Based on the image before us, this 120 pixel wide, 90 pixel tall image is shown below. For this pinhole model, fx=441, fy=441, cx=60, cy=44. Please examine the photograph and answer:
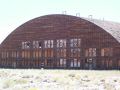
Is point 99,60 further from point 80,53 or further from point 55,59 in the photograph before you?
point 55,59

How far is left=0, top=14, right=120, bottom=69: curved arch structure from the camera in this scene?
67444mm

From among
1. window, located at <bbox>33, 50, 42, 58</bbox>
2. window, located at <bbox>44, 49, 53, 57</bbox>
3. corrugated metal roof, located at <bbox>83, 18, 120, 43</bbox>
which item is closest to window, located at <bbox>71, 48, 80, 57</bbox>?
window, located at <bbox>44, 49, 53, 57</bbox>

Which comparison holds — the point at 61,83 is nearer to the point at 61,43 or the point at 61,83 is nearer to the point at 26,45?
the point at 61,43

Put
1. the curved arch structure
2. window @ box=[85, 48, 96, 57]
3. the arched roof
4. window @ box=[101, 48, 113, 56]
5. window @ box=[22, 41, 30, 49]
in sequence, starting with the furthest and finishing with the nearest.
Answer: window @ box=[22, 41, 30, 49], the arched roof, window @ box=[85, 48, 96, 57], the curved arch structure, window @ box=[101, 48, 113, 56]

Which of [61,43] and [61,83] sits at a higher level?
[61,43]

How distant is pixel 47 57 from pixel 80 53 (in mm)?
7283

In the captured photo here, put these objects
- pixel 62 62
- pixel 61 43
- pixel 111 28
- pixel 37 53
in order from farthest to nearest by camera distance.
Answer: pixel 37 53 → pixel 61 43 → pixel 62 62 → pixel 111 28

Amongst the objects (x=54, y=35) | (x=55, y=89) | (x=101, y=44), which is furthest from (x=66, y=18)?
(x=55, y=89)

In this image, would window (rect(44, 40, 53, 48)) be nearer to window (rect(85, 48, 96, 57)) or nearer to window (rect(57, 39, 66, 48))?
window (rect(57, 39, 66, 48))

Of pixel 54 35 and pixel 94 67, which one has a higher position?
pixel 54 35

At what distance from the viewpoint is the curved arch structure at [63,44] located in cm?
6744

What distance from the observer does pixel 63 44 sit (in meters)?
73.0

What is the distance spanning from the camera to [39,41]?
250 ft

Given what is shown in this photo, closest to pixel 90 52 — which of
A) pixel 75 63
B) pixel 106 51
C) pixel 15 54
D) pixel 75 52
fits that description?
pixel 75 52
